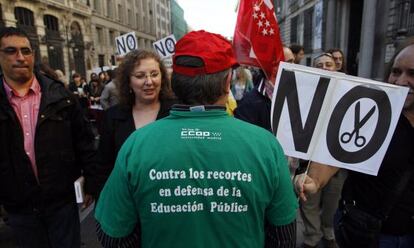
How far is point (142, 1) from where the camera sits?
195ft

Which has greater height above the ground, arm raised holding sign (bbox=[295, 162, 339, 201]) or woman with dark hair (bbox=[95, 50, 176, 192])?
woman with dark hair (bbox=[95, 50, 176, 192])

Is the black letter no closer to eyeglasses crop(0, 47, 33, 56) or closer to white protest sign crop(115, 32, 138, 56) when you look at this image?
eyeglasses crop(0, 47, 33, 56)

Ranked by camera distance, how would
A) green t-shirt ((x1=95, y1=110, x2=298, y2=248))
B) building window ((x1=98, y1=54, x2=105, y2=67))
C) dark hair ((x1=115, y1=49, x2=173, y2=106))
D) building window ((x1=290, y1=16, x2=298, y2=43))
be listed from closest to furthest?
1. green t-shirt ((x1=95, y1=110, x2=298, y2=248))
2. dark hair ((x1=115, y1=49, x2=173, y2=106))
3. building window ((x1=290, y1=16, x2=298, y2=43))
4. building window ((x1=98, y1=54, x2=105, y2=67))

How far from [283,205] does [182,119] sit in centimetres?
52

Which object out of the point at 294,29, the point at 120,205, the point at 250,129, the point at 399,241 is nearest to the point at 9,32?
the point at 120,205

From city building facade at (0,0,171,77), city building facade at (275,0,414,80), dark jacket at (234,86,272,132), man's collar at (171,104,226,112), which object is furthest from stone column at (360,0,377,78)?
city building facade at (0,0,171,77)

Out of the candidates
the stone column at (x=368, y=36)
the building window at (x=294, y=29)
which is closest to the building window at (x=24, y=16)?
the building window at (x=294, y=29)

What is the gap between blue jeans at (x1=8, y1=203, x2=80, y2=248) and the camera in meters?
2.39

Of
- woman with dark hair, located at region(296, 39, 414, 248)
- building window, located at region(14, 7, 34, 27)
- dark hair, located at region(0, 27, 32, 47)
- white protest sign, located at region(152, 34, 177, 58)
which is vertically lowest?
woman with dark hair, located at region(296, 39, 414, 248)

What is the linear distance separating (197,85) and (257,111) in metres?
1.54

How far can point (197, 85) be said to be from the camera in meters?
1.24

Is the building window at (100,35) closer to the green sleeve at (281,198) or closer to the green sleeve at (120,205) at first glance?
the green sleeve at (120,205)

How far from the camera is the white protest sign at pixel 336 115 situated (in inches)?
68.4

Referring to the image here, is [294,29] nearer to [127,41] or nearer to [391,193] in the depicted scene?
[127,41]
